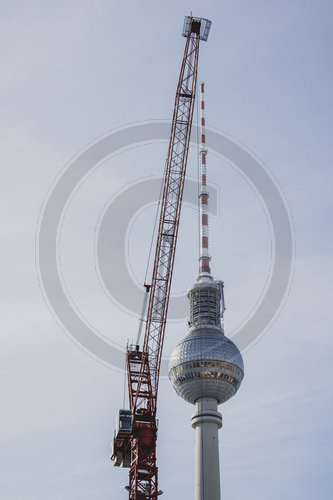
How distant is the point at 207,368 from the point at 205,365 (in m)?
0.90

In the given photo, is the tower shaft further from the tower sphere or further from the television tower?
the tower sphere

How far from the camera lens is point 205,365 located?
484 feet

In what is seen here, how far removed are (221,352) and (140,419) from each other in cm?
4391

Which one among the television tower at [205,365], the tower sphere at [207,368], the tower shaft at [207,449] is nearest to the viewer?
the tower shaft at [207,449]

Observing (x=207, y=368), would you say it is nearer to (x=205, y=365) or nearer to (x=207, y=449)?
(x=205, y=365)

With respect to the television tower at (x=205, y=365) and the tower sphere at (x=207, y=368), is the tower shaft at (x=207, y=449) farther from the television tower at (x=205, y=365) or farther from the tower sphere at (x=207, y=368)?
the tower sphere at (x=207, y=368)

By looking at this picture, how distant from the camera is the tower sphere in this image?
14700 cm

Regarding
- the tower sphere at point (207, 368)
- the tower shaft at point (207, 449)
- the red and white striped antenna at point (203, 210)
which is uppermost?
the red and white striped antenna at point (203, 210)

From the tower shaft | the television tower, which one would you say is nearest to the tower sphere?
the television tower

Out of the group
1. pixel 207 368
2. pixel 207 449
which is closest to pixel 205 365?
pixel 207 368

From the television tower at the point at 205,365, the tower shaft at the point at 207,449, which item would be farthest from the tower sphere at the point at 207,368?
the tower shaft at the point at 207,449

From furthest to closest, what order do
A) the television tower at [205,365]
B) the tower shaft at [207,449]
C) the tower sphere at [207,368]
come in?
the tower sphere at [207,368] < the television tower at [205,365] < the tower shaft at [207,449]

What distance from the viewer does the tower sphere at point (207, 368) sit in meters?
147

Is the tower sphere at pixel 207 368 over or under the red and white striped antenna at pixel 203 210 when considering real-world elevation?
under
